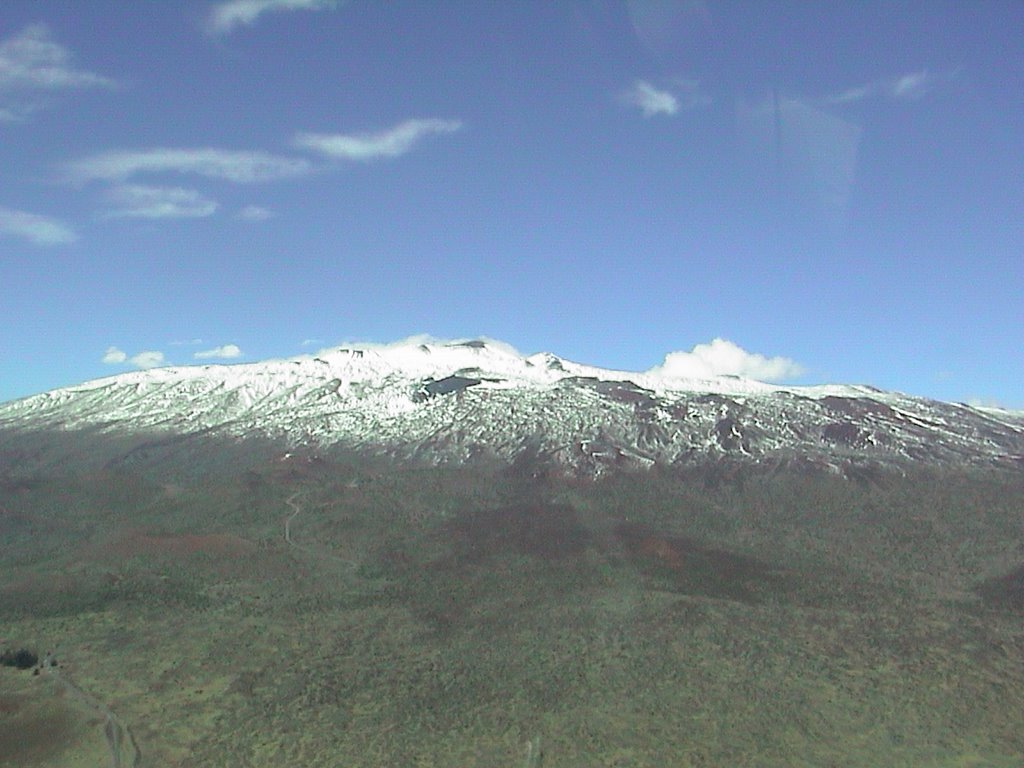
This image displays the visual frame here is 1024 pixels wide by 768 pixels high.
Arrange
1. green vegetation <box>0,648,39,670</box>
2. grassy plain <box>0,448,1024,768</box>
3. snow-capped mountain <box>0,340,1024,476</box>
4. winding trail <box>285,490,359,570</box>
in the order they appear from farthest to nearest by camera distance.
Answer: snow-capped mountain <box>0,340,1024,476</box> < winding trail <box>285,490,359,570</box> < green vegetation <box>0,648,39,670</box> < grassy plain <box>0,448,1024,768</box>

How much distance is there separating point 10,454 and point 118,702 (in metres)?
106

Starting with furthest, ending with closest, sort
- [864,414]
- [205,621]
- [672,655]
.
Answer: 1. [864,414]
2. [205,621]
3. [672,655]

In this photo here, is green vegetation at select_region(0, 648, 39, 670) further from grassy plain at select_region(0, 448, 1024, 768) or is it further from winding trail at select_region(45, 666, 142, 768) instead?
winding trail at select_region(45, 666, 142, 768)

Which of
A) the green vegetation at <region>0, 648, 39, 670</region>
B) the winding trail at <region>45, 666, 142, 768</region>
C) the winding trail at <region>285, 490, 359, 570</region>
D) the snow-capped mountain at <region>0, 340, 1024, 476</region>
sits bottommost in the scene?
the winding trail at <region>45, 666, 142, 768</region>

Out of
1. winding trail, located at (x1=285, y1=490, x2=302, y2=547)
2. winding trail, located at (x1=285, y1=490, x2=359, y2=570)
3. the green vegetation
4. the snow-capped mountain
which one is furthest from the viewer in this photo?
the snow-capped mountain

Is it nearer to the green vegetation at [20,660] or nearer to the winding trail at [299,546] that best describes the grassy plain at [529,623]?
the winding trail at [299,546]

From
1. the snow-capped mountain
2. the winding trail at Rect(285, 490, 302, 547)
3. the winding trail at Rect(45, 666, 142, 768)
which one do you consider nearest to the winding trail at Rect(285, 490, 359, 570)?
the winding trail at Rect(285, 490, 302, 547)

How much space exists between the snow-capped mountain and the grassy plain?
13893mm

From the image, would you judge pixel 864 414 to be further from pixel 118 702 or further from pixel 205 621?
pixel 118 702

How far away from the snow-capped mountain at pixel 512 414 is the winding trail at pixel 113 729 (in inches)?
2640

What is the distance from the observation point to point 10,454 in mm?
134000

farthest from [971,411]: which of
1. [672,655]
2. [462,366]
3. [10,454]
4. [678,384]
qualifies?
[10,454]

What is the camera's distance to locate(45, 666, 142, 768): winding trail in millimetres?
37906

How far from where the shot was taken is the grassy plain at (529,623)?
132 feet
